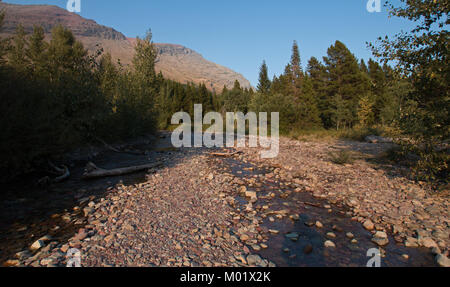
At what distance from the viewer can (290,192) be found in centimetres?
830

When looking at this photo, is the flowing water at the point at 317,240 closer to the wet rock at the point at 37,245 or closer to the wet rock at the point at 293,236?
the wet rock at the point at 293,236

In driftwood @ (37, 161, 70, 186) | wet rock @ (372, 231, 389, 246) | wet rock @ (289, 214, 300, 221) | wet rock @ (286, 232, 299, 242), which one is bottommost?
wet rock @ (286, 232, 299, 242)

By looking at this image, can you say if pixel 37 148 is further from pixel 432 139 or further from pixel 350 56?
pixel 350 56

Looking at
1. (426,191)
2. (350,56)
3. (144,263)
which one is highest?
(350,56)

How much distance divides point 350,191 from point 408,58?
4426mm

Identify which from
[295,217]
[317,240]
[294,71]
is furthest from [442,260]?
[294,71]

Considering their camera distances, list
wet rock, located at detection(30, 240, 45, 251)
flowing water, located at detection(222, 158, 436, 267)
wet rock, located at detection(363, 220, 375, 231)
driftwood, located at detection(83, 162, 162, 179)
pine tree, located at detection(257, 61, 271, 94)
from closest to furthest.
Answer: flowing water, located at detection(222, 158, 436, 267)
wet rock, located at detection(30, 240, 45, 251)
wet rock, located at detection(363, 220, 375, 231)
driftwood, located at detection(83, 162, 162, 179)
pine tree, located at detection(257, 61, 271, 94)

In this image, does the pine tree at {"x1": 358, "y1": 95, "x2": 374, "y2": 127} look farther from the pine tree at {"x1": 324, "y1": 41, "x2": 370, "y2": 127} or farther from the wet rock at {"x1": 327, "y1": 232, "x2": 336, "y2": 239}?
the wet rock at {"x1": 327, "y1": 232, "x2": 336, "y2": 239}

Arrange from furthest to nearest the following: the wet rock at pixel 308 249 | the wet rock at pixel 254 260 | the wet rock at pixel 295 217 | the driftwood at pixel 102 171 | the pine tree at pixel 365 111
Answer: the pine tree at pixel 365 111 → the driftwood at pixel 102 171 → the wet rock at pixel 295 217 → the wet rock at pixel 308 249 → the wet rock at pixel 254 260

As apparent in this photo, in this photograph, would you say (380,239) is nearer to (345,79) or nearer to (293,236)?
(293,236)

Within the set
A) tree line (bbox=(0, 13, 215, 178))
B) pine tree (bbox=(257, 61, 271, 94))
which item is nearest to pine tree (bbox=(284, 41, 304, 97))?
pine tree (bbox=(257, 61, 271, 94))

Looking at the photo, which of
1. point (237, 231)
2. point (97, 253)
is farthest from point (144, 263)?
point (237, 231)

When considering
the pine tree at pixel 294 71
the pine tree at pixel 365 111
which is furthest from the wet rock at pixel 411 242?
the pine tree at pixel 294 71
